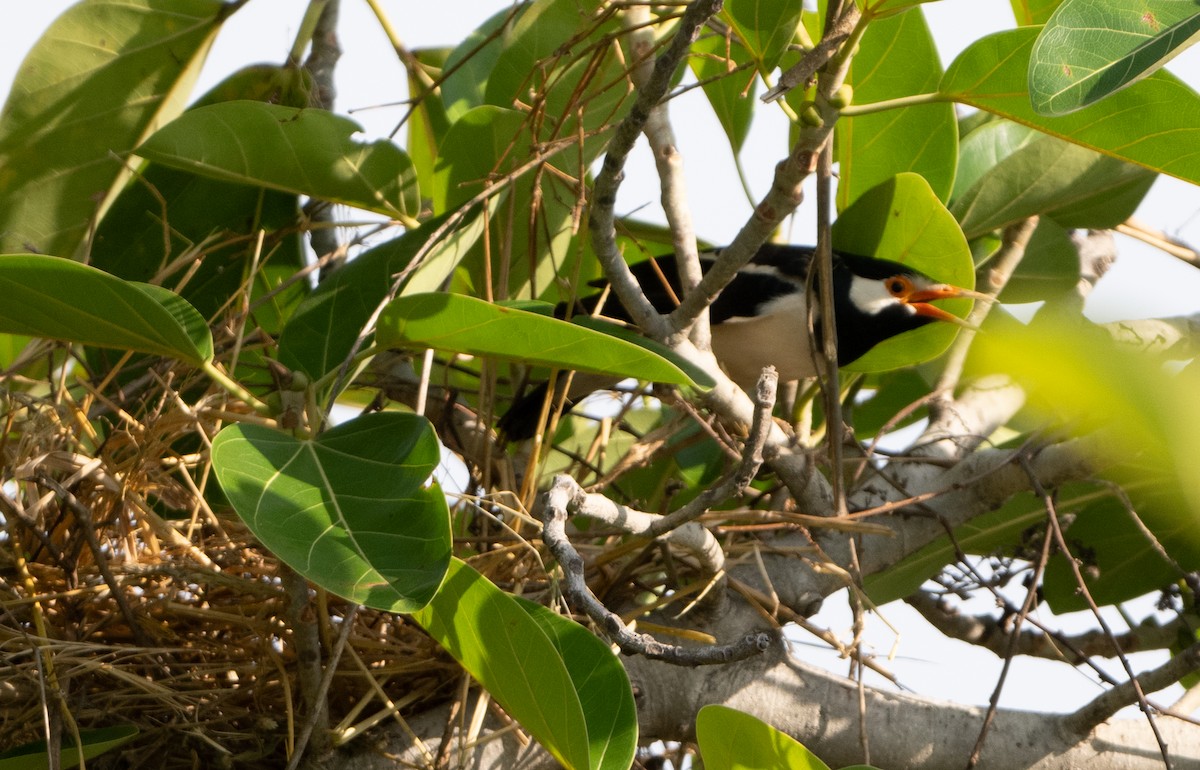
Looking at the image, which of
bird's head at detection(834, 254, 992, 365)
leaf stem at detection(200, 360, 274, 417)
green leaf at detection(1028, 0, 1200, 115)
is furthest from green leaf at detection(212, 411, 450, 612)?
bird's head at detection(834, 254, 992, 365)

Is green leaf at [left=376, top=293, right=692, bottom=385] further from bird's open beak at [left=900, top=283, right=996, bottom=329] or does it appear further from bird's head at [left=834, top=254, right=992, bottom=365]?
bird's open beak at [left=900, top=283, right=996, bottom=329]

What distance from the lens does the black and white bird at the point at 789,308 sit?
231 centimetres

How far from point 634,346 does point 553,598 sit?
0.51 m

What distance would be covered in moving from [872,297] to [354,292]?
4.26 feet

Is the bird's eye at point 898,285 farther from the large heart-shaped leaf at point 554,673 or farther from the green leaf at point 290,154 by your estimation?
the large heart-shaped leaf at point 554,673

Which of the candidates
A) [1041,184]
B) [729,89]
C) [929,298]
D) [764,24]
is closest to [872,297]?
[929,298]

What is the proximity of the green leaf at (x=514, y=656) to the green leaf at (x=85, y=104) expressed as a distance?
3.71 feet

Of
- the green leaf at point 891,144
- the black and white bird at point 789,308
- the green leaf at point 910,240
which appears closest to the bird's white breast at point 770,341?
the black and white bird at point 789,308

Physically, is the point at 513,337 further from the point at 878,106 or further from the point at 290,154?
the point at 290,154

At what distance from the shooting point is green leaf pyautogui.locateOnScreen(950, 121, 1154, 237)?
2029mm

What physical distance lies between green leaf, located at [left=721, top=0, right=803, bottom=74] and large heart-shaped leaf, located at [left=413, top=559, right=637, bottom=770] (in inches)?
27.8

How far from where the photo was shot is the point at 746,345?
2.55 metres

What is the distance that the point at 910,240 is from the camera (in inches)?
74.0

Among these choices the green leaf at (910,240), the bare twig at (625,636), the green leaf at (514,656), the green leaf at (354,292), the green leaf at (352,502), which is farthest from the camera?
the green leaf at (910,240)
